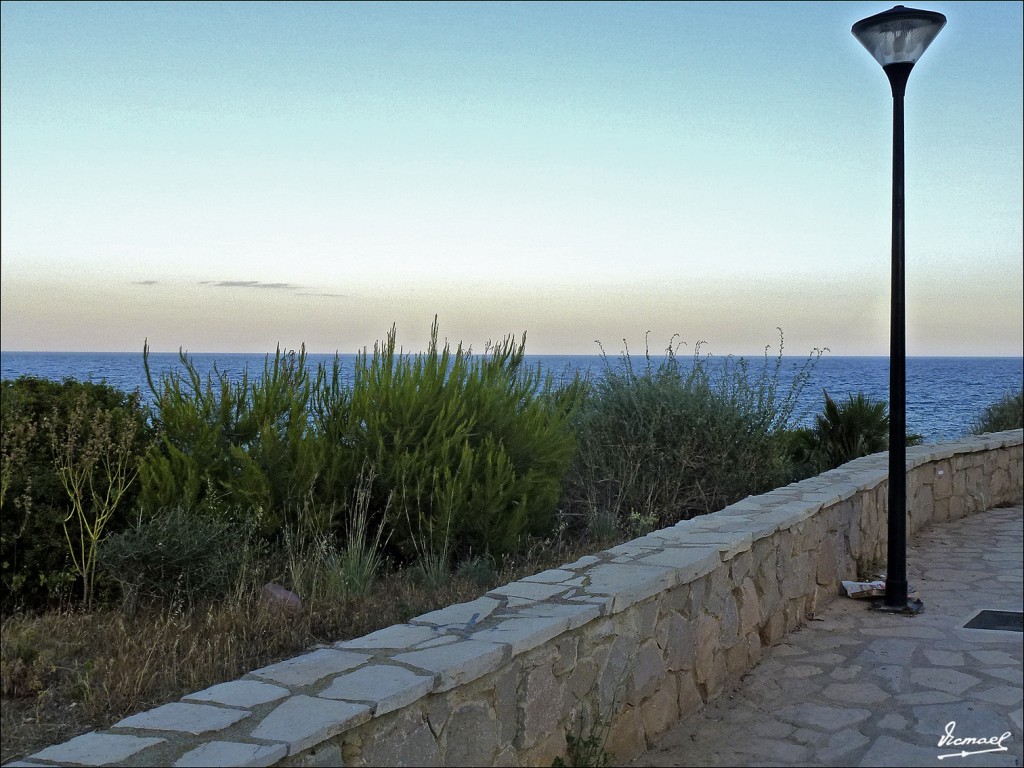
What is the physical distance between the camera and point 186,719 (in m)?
2.59

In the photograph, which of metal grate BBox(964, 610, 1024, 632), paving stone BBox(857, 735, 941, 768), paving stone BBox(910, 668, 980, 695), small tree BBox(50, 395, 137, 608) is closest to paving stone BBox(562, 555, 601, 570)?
Answer: paving stone BBox(857, 735, 941, 768)

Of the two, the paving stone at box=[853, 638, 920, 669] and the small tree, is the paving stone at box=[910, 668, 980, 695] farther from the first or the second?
the small tree

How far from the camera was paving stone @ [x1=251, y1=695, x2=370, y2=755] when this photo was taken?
2428mm

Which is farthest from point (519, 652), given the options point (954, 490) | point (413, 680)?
point (954, 490)

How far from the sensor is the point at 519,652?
10.5 ft

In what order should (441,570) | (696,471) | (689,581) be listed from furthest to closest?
(696,471) < (441,570) < (689,581)

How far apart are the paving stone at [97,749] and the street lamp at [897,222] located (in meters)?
4.80

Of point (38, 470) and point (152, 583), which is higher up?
point (38, 470)

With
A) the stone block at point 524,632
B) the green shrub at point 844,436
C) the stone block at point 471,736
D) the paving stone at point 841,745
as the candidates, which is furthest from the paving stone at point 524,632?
the green shrub at point 844,436

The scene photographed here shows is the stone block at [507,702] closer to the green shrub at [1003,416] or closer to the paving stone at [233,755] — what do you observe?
the paving stone at [233,755]

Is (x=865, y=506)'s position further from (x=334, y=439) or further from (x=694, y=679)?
(x=334, y=439)

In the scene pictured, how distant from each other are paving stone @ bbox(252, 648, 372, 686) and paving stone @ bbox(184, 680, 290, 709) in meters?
0.06

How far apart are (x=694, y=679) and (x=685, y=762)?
1.99ft

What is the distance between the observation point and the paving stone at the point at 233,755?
7.55ft
